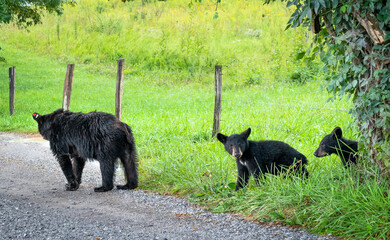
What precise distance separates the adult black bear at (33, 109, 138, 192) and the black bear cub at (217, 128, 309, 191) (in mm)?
1495

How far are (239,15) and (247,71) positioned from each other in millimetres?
8462

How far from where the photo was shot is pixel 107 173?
6270mm

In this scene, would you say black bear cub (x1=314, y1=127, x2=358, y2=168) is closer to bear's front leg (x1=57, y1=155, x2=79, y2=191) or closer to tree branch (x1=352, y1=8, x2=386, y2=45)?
tree branch (x1=352, y1=8, x2=386, y2=45)

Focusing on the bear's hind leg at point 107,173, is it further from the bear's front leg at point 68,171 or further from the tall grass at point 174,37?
the tall grass at point 174,37

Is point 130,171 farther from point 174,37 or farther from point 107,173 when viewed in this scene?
point 174,37

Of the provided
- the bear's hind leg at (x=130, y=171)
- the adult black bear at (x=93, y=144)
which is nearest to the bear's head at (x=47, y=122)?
the adult black bear at (x=93, y=144)

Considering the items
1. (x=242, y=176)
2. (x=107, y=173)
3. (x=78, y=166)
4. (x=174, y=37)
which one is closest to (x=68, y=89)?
(x=78, y=166)

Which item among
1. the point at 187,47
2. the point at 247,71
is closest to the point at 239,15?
the point at 187,47

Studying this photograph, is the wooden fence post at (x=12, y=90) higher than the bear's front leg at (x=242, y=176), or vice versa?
the wooden fence post at (x=12, y=90)

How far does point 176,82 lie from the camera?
19391 millimetres

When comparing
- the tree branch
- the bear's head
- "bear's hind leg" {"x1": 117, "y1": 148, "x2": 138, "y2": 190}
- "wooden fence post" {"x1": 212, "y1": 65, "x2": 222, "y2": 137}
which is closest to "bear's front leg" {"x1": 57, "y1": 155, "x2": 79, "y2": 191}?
the bear's head

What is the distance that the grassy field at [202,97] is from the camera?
16.4 ft

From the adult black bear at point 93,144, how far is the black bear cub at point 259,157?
1495mm

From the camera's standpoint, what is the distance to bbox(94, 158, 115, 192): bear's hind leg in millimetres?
6234
